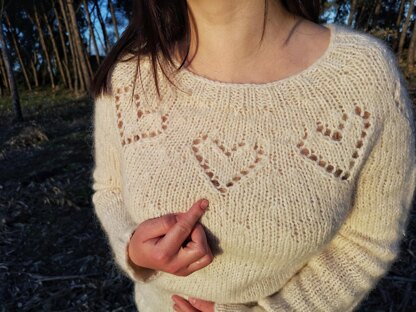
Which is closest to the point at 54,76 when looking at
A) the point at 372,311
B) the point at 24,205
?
the point at 24,205

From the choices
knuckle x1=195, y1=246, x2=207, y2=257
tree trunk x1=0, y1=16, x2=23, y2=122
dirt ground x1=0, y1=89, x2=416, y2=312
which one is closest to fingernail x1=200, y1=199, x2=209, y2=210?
knuckle x1=195, y1=246, x2=207, y2=257

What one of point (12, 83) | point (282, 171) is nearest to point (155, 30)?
point (282, 171)

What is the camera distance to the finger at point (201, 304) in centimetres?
135

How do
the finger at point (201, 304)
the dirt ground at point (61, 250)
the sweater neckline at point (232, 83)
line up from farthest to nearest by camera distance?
the dirt ground at point (61, 250)
the finger at point (201, 304)
the sweater neckline at point (232, 83)

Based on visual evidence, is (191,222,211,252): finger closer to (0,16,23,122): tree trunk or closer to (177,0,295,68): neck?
(177,0,295,68): neck

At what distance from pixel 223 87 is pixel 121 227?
0.56 m

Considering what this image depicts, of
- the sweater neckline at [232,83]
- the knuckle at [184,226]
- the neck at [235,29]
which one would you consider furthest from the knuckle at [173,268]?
the neck at [235,29]

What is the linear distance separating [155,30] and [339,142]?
2.32 feet

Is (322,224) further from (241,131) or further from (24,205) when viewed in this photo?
(24,205)

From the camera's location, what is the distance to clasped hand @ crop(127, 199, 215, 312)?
112 cm

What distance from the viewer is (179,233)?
1.11 m

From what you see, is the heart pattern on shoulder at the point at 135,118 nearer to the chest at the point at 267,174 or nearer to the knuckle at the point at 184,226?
the chest at the point at 267,174

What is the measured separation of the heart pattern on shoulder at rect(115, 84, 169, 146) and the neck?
9.1 inches

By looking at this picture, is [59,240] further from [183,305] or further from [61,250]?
[183,305]
